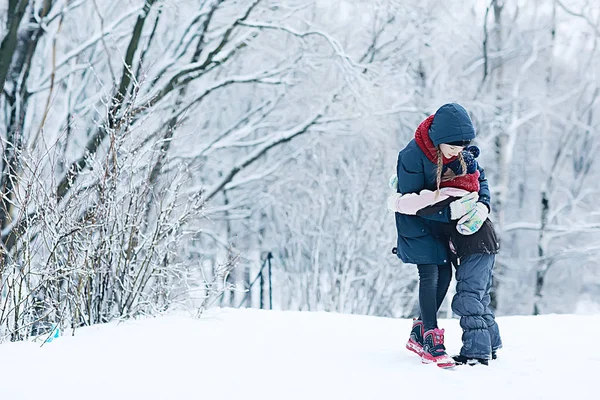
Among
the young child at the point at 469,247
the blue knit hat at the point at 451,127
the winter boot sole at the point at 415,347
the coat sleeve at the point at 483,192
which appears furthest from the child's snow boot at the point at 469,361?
the blue knit hat at the point at 451,127

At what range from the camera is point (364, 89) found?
29.5ft

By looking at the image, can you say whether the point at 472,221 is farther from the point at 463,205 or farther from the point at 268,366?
the point at 268,366

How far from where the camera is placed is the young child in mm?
3020

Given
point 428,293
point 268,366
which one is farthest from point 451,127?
point 268,366

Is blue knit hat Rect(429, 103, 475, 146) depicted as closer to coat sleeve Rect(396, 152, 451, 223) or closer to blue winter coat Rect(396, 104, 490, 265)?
blue winter coat Rect(396, 104, 490, 265)

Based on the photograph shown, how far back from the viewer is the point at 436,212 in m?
3.07

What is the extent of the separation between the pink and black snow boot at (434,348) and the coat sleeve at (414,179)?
1.73 feet

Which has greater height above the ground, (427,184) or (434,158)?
(434,158)

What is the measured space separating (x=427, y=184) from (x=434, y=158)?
0.13m

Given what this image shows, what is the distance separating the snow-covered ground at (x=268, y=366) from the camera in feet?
7.97

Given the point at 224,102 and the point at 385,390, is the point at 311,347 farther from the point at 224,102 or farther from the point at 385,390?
the point at 224,102

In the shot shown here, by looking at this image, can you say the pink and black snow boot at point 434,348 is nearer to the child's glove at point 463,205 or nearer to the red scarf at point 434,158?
the child's glove at point 463,205

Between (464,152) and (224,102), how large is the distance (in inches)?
488

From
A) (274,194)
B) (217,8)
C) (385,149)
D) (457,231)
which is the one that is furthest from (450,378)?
(274,194)
